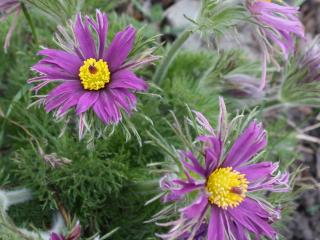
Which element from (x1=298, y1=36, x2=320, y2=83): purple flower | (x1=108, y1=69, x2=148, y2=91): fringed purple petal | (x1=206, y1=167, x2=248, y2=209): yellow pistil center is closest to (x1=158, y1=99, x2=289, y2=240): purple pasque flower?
(x1=206, y1=167, x2=248, y2=209): yellow pistil center

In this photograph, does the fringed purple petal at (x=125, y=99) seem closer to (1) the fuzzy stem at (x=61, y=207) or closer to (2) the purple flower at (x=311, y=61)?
(1) the fuzzy stem at (x=61, y=207)

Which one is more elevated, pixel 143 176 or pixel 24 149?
pixel 24 149

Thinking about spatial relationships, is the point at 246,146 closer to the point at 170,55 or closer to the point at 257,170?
the point at 257,170

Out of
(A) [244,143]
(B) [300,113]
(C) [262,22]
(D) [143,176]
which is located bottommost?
(B) [300,113]

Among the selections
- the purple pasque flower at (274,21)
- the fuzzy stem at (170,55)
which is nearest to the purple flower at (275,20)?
the purple pasque flower at (274,21)

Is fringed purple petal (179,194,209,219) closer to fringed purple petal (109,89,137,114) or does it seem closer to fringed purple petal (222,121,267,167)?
fringed purple petal (222,121,267,167)

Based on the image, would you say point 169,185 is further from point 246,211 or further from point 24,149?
point 24,149

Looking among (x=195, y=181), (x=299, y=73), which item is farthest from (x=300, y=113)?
(x=195, y=181)

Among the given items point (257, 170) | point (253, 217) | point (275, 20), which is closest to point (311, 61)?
point (275, 20)
